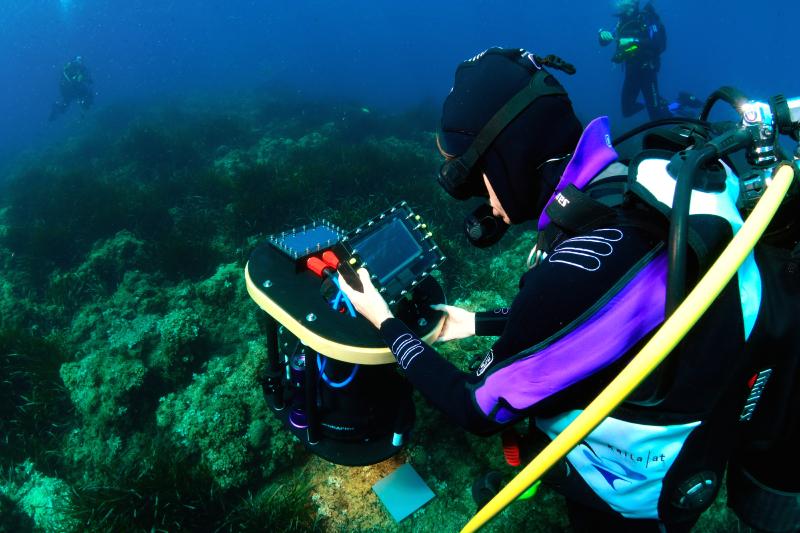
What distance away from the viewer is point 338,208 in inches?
386

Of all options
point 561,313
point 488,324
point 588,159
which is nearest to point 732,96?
point 588,159

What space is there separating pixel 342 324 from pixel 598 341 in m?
1.53

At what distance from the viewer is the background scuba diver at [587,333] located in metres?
1.31

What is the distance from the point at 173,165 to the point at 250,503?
14220mm

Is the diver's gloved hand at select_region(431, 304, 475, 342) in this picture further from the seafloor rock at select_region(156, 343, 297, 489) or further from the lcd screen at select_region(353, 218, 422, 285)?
the seafloor rock at select_region(156, 343, 297, 489)

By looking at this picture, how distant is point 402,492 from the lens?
347cm

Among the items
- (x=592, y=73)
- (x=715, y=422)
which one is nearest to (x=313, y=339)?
(x=715, y=422)

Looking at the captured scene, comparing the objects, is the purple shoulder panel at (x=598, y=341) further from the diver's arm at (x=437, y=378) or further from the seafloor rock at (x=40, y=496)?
the seafloor rock at (x=40, y=496)

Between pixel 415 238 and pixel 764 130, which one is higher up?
pixel 764 130

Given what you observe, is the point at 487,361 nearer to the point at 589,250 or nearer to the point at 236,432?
the point at 589,250

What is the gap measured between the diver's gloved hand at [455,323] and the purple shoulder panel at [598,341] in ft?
4.03

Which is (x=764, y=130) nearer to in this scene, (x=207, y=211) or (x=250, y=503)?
(x=250, y=503)

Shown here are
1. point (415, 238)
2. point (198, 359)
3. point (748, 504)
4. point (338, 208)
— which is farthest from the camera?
point (338, 208)

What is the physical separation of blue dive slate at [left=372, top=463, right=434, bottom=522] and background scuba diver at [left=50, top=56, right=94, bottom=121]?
79.5 ft
